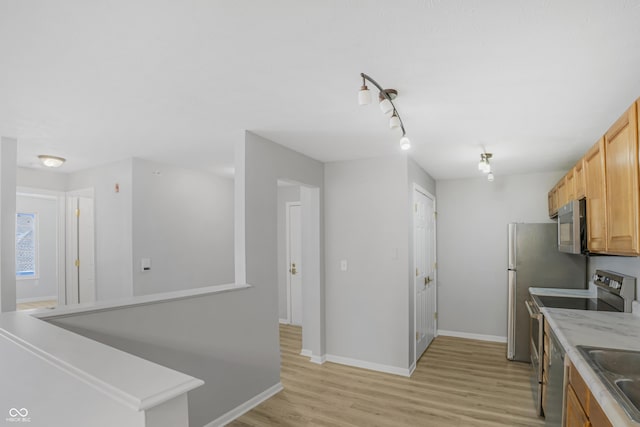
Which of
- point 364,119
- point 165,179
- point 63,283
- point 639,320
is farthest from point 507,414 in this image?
point 63,283

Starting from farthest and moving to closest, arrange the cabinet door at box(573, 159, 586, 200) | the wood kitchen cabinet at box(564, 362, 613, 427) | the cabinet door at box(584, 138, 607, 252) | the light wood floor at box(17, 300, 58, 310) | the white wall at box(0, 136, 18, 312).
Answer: the light wood floor at box(17, 300, 58, 310) < the white wall at box(0, 136, 18, 312) < the cabinet door at box(573, 159, 586, 200) < the cabinet door at box(584, 138, 607, 252) < the wood kitchen cabinet at box(564, 362, 613, 427)

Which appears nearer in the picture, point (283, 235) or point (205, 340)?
point (205, 340)

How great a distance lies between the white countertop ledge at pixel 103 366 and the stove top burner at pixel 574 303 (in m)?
3.09

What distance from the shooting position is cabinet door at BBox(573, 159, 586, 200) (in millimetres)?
2736

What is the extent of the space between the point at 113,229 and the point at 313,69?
11.6 ft

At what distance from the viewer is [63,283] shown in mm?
5023

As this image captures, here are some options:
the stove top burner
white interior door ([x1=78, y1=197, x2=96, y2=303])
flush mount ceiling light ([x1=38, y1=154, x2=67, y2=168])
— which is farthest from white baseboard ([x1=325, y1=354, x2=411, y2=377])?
flush mount ceiling light ([x1=38, y1=154, x2=67, y2=168])

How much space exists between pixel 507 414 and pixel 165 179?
14.3 feet

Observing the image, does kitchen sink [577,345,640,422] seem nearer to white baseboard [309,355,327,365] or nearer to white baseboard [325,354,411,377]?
white baseboard [325,354,411,377]

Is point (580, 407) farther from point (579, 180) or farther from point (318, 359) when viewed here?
point (318, 359)

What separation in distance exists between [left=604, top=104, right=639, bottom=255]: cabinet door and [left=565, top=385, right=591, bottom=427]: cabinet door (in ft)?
2.52

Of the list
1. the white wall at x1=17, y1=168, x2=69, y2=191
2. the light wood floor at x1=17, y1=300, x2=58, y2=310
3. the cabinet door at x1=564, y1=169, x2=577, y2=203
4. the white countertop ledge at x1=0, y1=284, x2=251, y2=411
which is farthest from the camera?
the light wood floor at x1=17, y1=300, x2=58, y2=310

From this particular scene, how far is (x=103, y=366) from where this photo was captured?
1095 millimetres

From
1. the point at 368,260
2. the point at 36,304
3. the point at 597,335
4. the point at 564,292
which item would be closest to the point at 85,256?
the point at 36,304
